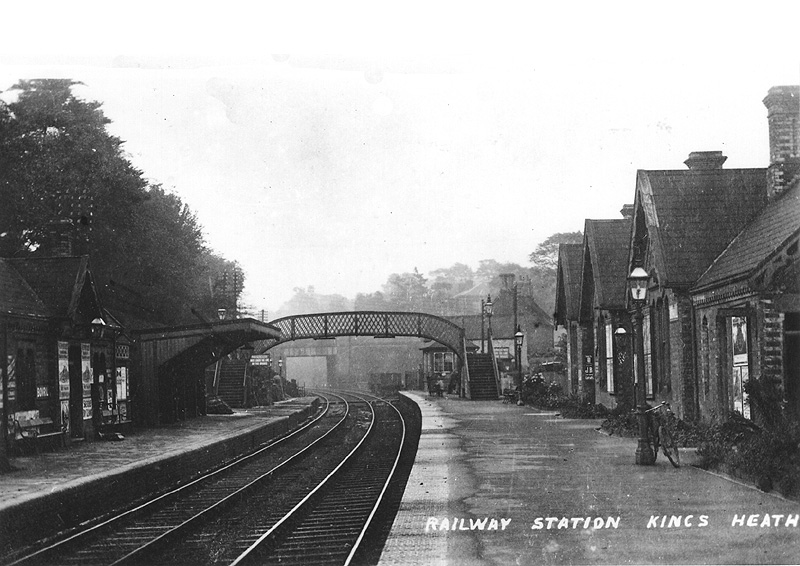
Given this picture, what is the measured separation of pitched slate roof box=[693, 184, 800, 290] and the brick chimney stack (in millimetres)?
518

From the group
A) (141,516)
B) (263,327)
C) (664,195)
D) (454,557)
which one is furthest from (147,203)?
(454,557)

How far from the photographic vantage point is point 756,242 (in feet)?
63.0

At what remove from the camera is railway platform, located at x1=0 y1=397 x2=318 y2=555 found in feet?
43.4

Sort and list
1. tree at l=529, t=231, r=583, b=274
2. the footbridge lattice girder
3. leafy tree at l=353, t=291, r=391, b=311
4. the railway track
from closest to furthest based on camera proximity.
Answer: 1. the railway track
2. the footbridge lattice girder
3. tree at l=529, t=231, r=583, b=274
4. leafy tree at l=353, t=291, r=391, b=311

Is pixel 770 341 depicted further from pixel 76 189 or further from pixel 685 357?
pixel 76 189

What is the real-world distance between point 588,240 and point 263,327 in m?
11.0

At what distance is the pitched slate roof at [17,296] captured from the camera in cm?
2078

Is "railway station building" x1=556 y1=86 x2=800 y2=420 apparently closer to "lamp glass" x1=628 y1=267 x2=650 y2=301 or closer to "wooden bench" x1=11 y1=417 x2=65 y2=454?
"lamp glass" x1=628 y1=267 x2=650 y2=301

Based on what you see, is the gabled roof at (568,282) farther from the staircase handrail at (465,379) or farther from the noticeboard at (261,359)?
the noticeboard at (261,359)

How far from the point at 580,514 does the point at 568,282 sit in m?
25.2

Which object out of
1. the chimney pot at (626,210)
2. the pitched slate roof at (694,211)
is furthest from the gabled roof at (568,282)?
the pitched slate roof at (694,211)

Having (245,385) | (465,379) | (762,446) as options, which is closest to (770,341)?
(762,446)

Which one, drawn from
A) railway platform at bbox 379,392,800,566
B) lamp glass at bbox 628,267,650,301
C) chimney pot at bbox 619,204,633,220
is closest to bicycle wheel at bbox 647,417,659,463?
railway platform at bbox 379,392,800,566

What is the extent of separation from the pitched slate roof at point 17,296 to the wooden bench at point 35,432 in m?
2.28
